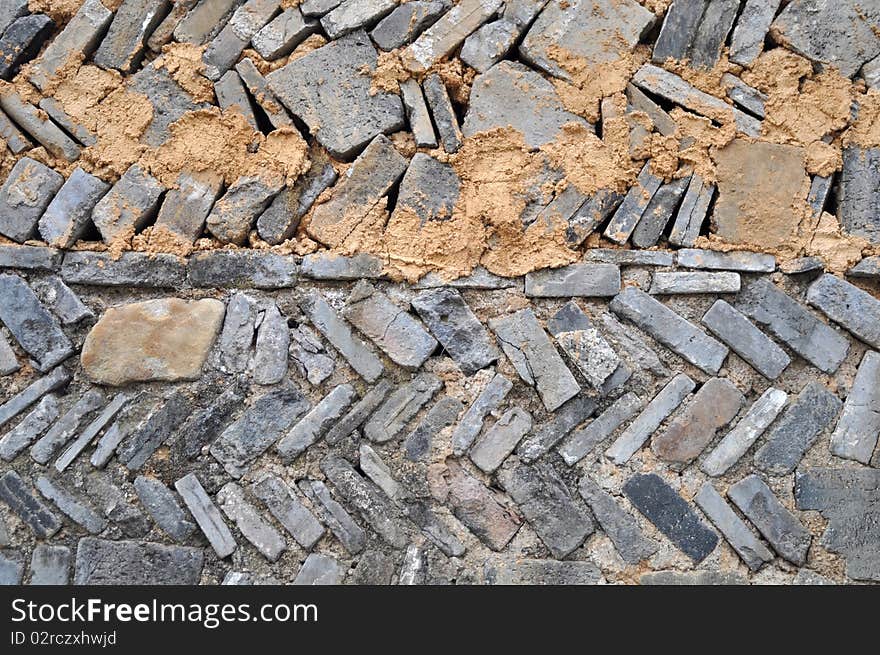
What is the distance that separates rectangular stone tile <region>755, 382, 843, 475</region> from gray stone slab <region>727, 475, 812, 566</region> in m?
0.09

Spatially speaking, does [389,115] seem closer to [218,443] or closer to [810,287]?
[218,443]

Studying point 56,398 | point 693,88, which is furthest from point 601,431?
point 56,398

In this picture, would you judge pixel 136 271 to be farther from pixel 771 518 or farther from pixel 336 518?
pixel 771 518

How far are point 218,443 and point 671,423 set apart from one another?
169cm

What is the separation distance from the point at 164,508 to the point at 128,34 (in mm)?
1844

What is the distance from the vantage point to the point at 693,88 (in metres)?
3.14

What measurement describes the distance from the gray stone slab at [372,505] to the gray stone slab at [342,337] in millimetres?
375

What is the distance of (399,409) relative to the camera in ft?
10.2

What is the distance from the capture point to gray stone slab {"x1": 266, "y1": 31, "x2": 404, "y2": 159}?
125 inches

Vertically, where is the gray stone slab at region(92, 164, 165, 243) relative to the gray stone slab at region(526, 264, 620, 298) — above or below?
above

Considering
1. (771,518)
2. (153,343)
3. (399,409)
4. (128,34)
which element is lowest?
(771,518)

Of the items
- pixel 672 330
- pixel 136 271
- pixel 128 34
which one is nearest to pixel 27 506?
pixel 136 271

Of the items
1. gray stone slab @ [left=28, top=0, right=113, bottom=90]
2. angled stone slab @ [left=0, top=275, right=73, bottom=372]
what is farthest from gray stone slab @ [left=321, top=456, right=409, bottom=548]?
gray stone slab @ [left=28, top=0, right=113, bottom=90]

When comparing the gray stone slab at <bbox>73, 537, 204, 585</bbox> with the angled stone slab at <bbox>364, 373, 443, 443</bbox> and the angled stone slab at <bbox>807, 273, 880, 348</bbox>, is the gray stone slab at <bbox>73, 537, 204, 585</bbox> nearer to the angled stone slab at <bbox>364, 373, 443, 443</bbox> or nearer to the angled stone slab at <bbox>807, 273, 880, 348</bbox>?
the angled stone slab at <bbox>364, 373, 443, 443</bbox>
